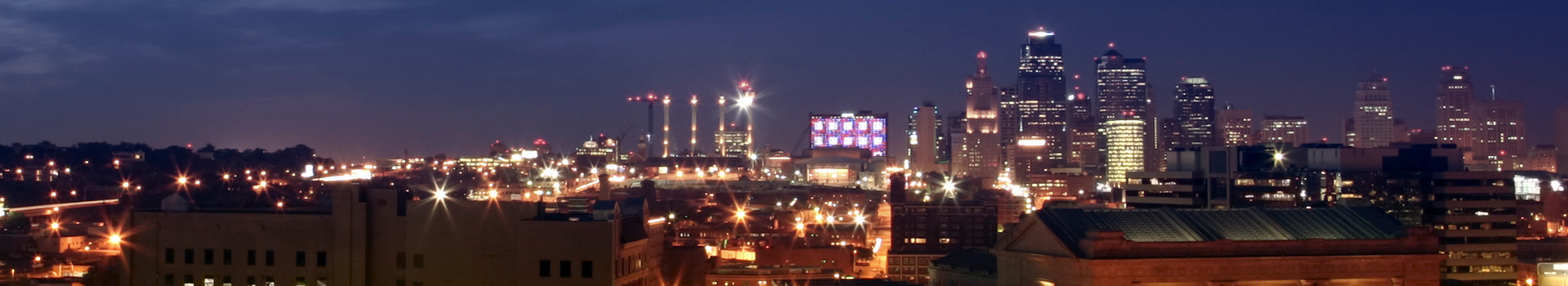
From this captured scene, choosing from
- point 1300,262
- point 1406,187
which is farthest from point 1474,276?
point 1300,262

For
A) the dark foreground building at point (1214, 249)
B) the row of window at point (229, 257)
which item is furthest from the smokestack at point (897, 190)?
the row of window at point (229, 257)

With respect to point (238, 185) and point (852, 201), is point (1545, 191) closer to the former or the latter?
point (852, 201)

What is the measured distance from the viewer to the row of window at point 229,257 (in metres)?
36.3

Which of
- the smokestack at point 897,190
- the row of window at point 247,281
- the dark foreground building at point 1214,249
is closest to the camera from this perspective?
the row of window at point 247,281

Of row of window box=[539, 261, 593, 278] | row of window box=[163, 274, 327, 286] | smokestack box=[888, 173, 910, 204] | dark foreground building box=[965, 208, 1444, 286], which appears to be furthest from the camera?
smokestack box=[888, 173, 910, 204]

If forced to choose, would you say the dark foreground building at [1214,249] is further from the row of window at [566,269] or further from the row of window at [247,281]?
the row of window at [247,281]

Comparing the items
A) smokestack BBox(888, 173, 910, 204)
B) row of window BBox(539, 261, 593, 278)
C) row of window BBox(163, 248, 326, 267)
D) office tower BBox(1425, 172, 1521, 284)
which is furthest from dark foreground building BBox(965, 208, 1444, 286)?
smokestack BBox(888, 173, 910, 204)

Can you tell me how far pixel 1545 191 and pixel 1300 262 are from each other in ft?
446

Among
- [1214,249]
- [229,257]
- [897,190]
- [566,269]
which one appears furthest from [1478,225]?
[229,257]

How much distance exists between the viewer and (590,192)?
611 ft

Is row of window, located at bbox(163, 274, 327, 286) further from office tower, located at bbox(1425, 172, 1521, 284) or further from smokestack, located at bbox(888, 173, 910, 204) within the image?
smokestack, located at bbox(888, 173, 910, 204)

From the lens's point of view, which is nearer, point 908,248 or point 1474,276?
point 1474,276

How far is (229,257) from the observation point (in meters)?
36.5

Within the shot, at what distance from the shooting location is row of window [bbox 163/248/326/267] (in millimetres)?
36281
